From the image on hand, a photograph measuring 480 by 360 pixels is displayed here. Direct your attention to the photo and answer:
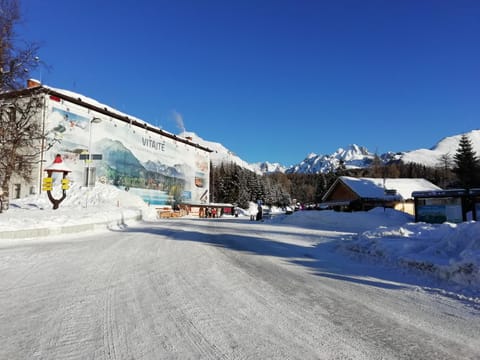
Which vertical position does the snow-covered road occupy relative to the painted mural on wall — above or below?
below

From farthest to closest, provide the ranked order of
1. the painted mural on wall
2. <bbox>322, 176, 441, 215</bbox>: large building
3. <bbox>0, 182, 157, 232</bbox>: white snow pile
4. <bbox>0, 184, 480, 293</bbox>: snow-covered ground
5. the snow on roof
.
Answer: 1. the snow on roof
2. <bbox>322, 176, 441, 215</bbox>: large building
3. the painted mural on wall
4. <bbox>0, 182, 157, 232</bbox>: white snow pile
5. <bbox>0, 184, 480, 293</bbox>: snow-covered ground

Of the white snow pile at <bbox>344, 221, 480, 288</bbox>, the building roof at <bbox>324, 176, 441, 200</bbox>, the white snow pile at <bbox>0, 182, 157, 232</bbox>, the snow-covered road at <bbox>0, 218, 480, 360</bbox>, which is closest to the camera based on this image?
the snow-covered road at <bbox>0, 218, 480, 360</bbox>

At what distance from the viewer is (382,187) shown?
4831 cm

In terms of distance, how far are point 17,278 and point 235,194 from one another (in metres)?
85.0

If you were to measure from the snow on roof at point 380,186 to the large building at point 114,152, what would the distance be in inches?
1297

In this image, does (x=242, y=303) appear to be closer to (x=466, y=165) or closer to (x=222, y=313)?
(x=222, y=313)

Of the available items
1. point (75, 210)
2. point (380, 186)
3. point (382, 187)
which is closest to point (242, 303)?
point (75, 210)

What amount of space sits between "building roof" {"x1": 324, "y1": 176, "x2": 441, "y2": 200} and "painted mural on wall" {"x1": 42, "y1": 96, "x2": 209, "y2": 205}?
31033mm

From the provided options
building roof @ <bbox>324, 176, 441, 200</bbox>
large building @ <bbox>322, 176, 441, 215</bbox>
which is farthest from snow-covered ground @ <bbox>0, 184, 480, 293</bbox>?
building roof @ <bbox>324, 176, 441, 200</bbox>

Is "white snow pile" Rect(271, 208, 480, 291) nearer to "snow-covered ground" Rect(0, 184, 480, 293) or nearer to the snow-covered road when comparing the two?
"snow-covered ground" Rect(0, 184, 480, 293)

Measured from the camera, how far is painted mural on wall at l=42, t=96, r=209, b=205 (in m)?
39.0

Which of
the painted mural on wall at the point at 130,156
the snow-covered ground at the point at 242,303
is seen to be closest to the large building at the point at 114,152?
the painted mural on wall at the point at 130,156

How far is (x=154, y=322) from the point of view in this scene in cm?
426

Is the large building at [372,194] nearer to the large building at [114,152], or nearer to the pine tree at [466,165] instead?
the pine tree at [466,165]
